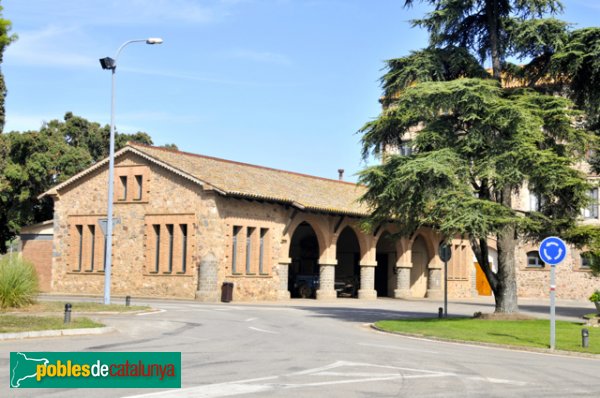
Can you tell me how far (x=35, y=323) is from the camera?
59.8 ft

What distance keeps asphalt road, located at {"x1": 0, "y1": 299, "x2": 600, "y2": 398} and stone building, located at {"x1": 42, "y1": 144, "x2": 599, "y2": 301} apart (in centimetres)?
1402

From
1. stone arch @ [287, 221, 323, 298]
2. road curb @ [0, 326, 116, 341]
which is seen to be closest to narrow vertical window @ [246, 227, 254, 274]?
stone arch @ [287, 221, 323, 298]

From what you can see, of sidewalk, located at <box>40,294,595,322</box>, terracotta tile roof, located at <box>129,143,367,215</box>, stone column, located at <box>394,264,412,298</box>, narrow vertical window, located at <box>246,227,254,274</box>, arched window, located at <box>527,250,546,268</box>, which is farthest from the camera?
arched window, located at <box>527,250,546,268</box>

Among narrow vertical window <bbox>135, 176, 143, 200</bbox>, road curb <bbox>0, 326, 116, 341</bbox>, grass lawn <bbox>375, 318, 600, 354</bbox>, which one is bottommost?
grass lawn <bbox>375, 318, 600, 354</bbox>

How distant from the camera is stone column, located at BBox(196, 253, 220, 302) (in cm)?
3547

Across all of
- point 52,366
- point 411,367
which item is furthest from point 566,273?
point 52,366

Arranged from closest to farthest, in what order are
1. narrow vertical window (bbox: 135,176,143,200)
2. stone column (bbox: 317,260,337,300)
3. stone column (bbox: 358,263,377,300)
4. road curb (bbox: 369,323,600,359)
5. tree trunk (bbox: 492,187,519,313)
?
1. road curb (bbox: 369,323,600,359)
2. tree trunk (bbox: 492,187,519,313)
3. narrow vertical window (bbox: 135,176,143,200)
4. stone column (bbox: 317,260,337,300)
5. stone column (bbox: 358,263,377,300)

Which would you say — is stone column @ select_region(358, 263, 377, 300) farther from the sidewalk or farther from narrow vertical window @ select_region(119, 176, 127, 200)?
narrow vertical window @ select_region(119, 176, 127, 200)

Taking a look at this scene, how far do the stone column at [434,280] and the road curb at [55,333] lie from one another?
3527 centimetres

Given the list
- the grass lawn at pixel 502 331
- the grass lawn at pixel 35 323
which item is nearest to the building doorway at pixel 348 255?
the grass lawn at pixel 502 331

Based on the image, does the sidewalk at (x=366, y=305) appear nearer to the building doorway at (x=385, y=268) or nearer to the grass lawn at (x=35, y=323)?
the grass lawn at (x=35, y=323)

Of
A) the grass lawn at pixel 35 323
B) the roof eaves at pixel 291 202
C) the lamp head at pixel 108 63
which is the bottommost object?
the grass lawn at pixel 35 323

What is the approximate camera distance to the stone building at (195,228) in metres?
36.5

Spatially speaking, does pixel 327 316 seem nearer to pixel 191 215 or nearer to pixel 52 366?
pixel 191 215
